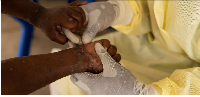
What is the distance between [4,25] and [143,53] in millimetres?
1328

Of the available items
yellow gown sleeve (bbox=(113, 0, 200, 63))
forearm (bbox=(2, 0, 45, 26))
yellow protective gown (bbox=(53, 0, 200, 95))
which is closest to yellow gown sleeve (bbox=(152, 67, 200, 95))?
yellow protective gown (bbox=(53, 0, 200, 95))

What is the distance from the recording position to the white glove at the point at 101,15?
1.67 feet

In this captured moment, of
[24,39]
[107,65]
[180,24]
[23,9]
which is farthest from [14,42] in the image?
[180,24]

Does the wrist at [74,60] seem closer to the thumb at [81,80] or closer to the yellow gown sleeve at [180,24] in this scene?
the thumb at [81,80]

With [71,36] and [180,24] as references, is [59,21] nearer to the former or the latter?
[71,36]

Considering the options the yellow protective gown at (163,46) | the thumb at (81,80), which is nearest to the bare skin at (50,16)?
the thumb at (81,80)

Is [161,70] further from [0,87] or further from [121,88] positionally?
[0,87]

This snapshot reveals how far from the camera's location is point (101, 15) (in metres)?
0.57

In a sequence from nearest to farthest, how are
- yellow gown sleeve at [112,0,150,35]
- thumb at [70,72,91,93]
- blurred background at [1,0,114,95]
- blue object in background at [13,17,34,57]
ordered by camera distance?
thumb at [70,72,91,93] → yellow gown sleeve at [112,0,150,35] → blue object in background at [13,17,34,57] → blurred background at [1,0,114,95]

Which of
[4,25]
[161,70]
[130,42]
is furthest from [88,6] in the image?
[4,25]

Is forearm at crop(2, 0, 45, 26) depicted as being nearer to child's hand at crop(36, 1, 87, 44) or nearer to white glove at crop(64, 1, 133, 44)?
child's hand at crop(36, 1, 87, 44)

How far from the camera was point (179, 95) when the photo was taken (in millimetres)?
419

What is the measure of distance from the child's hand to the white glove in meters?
0.03

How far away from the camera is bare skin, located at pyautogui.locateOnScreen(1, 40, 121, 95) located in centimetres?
34
